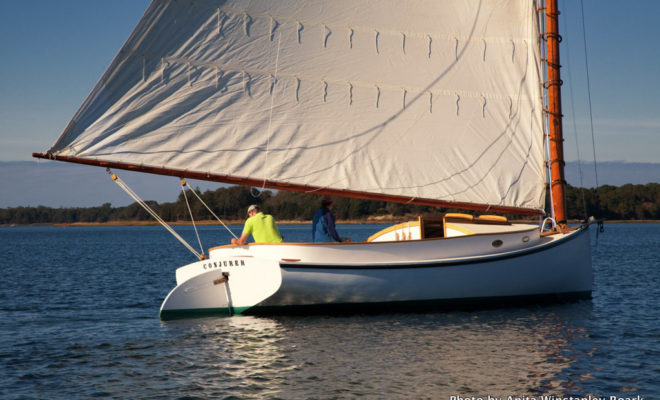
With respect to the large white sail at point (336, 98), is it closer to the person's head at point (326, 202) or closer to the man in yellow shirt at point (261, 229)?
the person's head at point (326, 202)

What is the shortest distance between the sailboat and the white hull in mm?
33

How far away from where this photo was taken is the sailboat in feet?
42.9

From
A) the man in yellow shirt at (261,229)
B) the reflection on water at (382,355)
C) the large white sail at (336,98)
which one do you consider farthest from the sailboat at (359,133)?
the reflection on water at (382,355)

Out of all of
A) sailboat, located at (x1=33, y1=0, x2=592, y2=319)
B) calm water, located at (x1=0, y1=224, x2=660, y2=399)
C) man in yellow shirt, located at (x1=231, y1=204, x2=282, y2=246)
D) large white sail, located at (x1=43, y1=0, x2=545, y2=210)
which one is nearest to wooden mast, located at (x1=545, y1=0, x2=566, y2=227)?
sailboat, located at (x1=33, y1=0, x2=592, y2=319)

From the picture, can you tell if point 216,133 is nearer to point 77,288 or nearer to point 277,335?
point 277,335

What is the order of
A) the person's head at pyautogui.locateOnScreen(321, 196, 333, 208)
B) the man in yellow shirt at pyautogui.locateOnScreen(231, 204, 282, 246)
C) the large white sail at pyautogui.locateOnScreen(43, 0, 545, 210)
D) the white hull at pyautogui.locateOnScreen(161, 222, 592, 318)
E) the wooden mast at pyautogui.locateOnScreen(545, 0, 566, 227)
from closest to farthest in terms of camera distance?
the large white sail at pyautogui.locateOnScreen(43, 0, 545, 210), the white hull at pyautogui.locateOnScreen(161, 222, 592, 318), the man in yellow shirt at pyautogui.locateOnScreen(231, 204, 282, 246), the person's head at pyautogui.locateOnScreen(321, 196, 333, 208), the wooden mast at pyautogui.locateOnScreen(545, 0, 566, 227)

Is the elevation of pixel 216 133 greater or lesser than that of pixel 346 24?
lesser

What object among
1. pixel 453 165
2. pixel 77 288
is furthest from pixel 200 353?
pixel 77 288

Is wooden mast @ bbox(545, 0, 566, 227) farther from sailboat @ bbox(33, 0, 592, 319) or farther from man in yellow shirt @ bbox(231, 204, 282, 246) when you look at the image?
man in yellow shirt @ bbox(231, 204, 282, 246)

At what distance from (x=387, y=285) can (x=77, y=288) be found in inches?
509

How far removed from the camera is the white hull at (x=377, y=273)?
521 inches

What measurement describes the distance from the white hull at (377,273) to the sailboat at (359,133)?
33 millimetres

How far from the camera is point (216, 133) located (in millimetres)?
13617

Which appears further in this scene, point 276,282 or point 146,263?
point 146,263
